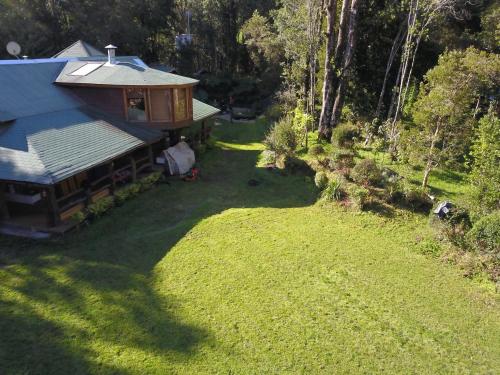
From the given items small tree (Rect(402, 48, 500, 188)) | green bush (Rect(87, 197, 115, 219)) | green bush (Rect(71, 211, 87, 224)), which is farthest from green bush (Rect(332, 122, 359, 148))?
green bush (Rect(71, 211, 87, 224))

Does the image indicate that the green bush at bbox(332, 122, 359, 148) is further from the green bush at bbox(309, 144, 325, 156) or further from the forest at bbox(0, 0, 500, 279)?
the green bush at bbox(309, 144, 325, 156)

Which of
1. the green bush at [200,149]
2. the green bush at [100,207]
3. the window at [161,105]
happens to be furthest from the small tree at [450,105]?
the green bush at [100,207]

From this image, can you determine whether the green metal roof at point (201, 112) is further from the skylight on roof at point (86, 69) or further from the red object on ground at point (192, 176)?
the skylight on roof at point (86, 69)

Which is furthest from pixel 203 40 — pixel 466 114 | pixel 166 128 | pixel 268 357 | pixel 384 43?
pixel 268 357

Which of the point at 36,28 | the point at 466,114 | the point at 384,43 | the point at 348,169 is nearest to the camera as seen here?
the point at 466,114

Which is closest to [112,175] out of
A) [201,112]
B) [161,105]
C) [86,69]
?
[161,105]

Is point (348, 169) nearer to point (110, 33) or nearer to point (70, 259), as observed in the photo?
point (70, 259)
